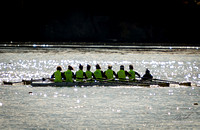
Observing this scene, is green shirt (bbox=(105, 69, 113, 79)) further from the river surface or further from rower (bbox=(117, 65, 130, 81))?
the river surface

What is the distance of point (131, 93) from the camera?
3931cm

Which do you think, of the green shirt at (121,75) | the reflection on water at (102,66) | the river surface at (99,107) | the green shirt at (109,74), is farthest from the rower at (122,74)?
the reflection on water at (102,66)

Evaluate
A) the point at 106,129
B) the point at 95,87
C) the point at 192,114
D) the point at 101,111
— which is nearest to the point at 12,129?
the point at 106,129

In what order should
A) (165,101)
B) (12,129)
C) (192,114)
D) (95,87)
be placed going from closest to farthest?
(12,129)
(192,114)
(165,101)
(95,87)

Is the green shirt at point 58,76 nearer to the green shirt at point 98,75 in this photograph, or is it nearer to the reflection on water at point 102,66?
the green shirt at point 98,75

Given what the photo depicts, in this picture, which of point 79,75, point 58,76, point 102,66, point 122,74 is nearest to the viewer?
point 58,76

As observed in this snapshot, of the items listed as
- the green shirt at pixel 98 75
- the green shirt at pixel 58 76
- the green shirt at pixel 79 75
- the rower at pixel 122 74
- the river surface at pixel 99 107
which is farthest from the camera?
the rower at pixel 122 74

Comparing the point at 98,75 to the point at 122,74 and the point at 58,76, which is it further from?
the point at 58,76

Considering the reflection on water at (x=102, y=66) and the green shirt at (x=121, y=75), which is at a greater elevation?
the reflection on water at (x=102, y=66)

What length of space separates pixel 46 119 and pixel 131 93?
12.6m

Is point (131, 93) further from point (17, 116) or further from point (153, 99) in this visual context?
point (17, 116)

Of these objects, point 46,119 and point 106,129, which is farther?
point 46,119

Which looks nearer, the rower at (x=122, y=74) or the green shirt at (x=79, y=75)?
the green shirt at (x=79, y=75)

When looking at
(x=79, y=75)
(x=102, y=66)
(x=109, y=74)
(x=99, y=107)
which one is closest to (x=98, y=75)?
(x=109, y=74)
